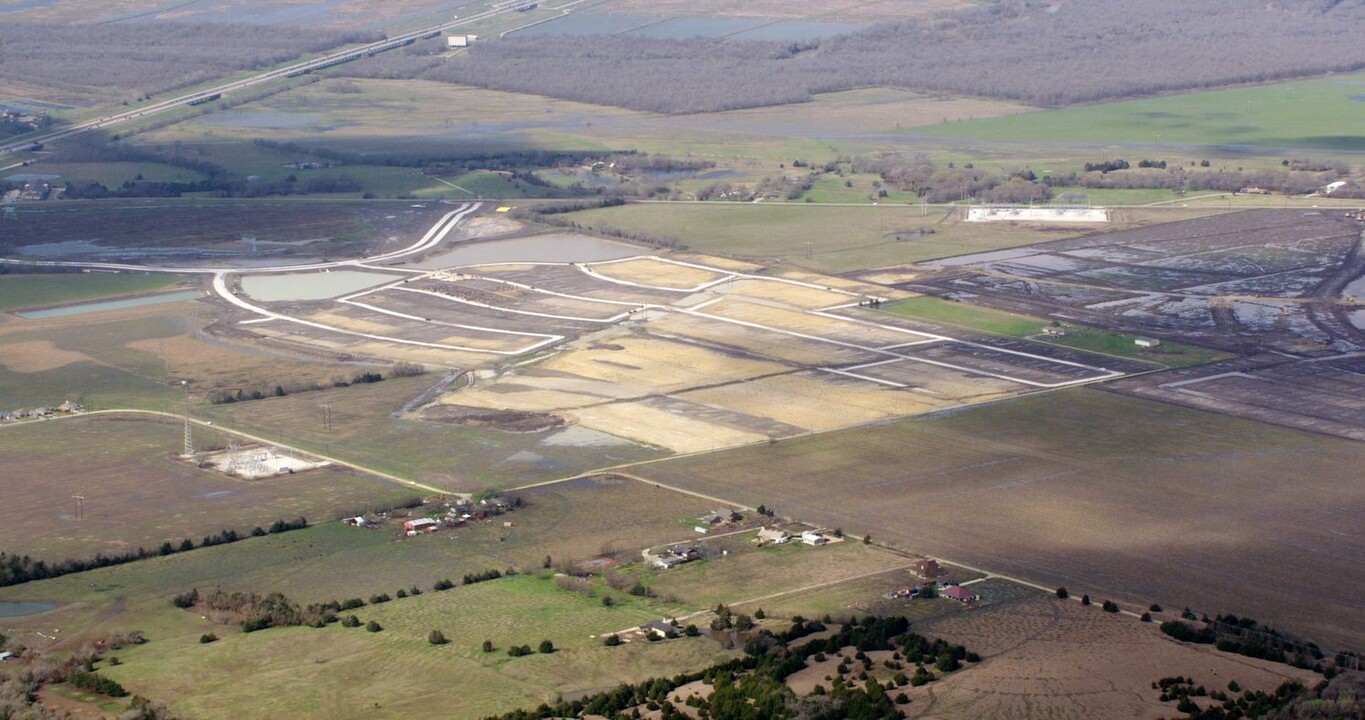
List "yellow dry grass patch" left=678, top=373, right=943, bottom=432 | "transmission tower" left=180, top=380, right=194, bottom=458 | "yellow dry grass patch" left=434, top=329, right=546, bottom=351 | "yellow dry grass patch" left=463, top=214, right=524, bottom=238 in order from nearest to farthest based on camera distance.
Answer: "transmission tower" left=180, top=380, right=194, bottom=458 → "yellow dry grass patch" left=678, top=373, right=943, bottom=432 → "yellow dry grass patch" left=434, top=329, right=546, bottom=351 → "yellow dry grass patch" left=463, top=214, right=524, bottom=238

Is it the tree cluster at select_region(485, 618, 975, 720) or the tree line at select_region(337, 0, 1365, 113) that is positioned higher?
the tree line at select_region(337, 0, 1365, 113)

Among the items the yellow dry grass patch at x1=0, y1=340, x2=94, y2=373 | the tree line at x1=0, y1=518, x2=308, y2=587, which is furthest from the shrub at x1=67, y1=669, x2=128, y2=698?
the yellow dry grass patch at x1=0, y1=340, x2=94, y2=373

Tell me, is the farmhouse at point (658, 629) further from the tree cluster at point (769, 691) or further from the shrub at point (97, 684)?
the shrub at point (97, 684)

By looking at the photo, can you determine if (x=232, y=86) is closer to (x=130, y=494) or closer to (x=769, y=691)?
(x=130, y=494)

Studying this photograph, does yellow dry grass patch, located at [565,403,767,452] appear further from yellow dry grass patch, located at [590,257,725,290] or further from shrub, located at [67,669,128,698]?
shrub, located at [67,669,128,698]

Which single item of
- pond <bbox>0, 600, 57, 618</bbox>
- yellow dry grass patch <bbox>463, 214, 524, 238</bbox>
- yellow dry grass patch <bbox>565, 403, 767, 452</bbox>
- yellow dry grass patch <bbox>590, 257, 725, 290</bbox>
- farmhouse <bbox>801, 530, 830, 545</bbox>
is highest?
yellow dry grass patch <bbox>463, 214, 524, 238</bbox>

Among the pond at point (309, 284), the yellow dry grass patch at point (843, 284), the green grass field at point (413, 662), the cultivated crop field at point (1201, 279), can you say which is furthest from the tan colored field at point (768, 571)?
the pond at point (309, 284)

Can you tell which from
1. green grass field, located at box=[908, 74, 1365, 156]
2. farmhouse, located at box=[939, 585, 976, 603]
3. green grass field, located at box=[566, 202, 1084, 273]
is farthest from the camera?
green grass field, located at box=[908, 74, 1365, 156]

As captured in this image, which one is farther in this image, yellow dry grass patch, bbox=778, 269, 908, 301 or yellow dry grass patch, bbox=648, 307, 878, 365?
yellow dry grass patch, bbox=778, 269, 908, 301
